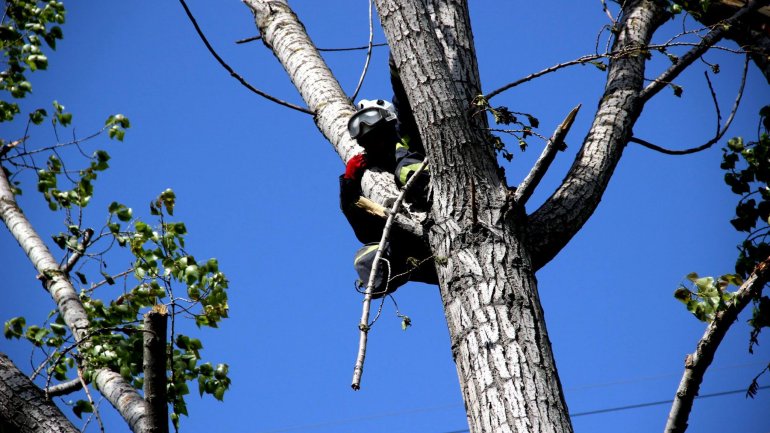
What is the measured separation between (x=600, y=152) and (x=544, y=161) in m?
0.55

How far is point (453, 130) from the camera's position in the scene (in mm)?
2689

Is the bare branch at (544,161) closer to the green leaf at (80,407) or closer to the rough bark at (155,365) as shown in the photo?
the rough bark at (155,365)

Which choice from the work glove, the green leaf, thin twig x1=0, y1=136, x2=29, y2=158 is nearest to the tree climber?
the work glove

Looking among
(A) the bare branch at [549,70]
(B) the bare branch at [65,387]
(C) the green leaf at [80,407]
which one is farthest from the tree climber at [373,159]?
(C) the green leaf at [80,407]

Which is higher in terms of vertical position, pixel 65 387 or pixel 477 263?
pixel 65 387

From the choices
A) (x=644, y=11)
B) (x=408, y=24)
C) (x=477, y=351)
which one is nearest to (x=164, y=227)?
(x=408, y=24)

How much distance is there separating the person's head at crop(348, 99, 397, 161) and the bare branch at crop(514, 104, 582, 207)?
1.05 meters

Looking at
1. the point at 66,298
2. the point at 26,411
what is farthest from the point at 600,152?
the point at 66,298

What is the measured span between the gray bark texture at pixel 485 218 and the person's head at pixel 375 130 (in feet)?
1.99

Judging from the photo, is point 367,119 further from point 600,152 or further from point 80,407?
point 80,407

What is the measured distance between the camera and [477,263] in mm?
2586

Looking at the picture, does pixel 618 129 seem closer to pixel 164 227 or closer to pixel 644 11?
pixel 644 11

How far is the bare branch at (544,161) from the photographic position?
2580 mm

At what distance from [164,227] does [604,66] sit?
2.61 metres
